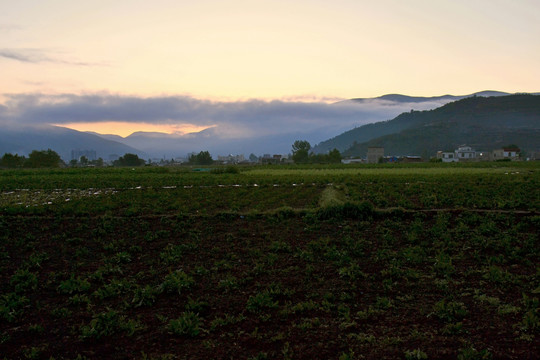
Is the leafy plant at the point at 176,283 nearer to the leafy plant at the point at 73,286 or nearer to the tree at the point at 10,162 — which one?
the leafy plant at the point at 73,286

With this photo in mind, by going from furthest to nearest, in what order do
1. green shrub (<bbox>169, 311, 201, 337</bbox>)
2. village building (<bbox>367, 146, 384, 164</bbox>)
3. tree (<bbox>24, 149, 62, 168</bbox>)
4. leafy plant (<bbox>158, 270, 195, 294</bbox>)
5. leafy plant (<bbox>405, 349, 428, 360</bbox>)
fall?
1. village building (<bbox>367, 146, 384, 164</bbox>)
2. tree (<bbox>24, 149, 62, 168</bbox>)
3. leafy plant (<bbox>158, 270, 195, 294</bbox>)
4. green shrub (<bbox>169, 311, 201, 337</bbox>)
5. leafy plant (<bbox>405, 349, 428, 360</bbox>)

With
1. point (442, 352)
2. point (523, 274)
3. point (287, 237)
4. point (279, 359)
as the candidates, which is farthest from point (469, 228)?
point (279, 359)

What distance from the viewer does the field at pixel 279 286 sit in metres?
6.32

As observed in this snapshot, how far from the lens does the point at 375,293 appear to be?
27.4ft

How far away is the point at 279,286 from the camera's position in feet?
28.7

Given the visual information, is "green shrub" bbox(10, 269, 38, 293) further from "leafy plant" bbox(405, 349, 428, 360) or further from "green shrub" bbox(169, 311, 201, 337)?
"leafy plant" bbox(405, 349, 428, 360)

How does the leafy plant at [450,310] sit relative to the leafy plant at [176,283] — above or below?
below

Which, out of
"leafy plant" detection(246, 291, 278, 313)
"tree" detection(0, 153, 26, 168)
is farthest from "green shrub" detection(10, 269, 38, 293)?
"tree" detection(0, 153, 26, 168)

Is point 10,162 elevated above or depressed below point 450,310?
above

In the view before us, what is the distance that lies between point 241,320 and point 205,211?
12136 millimetres

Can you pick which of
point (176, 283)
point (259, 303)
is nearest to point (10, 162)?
point (176, 283)

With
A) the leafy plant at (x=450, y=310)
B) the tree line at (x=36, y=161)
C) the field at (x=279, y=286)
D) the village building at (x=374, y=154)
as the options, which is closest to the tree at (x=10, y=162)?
the tree line at (x=36, y=161)

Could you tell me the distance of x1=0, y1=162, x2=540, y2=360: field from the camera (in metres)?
6.32

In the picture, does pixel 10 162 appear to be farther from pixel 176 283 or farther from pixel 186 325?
pixel 186 325
